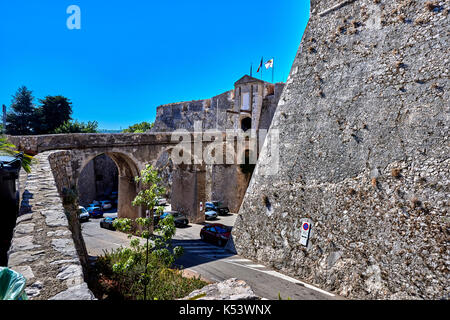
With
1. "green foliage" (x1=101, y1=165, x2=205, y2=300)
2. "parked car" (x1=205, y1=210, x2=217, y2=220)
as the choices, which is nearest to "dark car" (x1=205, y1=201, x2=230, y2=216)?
"parked car" (x1=205, y1=210, x2=217, y2=220)

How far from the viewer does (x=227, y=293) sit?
3070mm

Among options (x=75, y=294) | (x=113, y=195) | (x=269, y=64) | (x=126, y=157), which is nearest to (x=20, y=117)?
(x=113, y=195)

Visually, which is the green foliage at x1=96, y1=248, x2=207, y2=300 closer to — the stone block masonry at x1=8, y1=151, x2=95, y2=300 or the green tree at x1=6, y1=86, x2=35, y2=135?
the stone block masonry at x1=8, y1=151, x2=95, y2=300

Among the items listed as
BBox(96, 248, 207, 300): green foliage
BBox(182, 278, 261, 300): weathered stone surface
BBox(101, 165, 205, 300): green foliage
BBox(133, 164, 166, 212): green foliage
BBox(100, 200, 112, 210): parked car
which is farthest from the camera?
BBox(100, 200, 112, 210): parked car

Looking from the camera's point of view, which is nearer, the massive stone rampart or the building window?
the massive stone rampart

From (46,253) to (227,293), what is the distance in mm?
2094

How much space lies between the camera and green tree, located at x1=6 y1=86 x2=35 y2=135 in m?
32.0

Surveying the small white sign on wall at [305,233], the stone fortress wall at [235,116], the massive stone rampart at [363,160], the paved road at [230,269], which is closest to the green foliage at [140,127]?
the stone fortress wall at [235,116]

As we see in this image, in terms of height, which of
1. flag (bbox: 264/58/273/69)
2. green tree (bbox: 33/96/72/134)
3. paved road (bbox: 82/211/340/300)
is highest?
flag (bbox: 264/58/273/69)

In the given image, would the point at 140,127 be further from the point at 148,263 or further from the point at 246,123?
the point at 148,263

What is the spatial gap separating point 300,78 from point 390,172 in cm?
480

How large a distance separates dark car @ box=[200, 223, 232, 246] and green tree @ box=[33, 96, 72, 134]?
25.0 meters

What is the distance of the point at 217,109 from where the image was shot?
29.1m

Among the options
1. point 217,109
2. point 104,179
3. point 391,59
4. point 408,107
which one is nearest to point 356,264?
point 408,107
